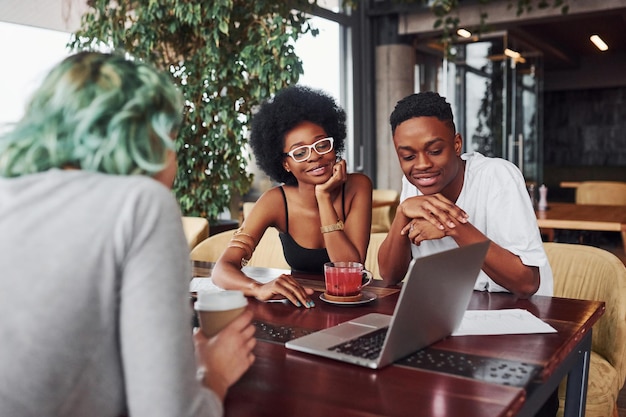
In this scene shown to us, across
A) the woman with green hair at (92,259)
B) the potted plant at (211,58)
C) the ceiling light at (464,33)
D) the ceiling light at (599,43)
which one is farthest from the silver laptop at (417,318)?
the ceiling light at (599,43)

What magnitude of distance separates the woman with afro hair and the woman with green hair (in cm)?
121

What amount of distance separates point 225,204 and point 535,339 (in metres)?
3.46

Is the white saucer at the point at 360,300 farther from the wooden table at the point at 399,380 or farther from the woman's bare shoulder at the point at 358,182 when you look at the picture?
the woman's bare shoulder at the point at 358,182

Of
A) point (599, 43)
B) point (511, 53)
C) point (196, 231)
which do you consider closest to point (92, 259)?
point (196, 231)

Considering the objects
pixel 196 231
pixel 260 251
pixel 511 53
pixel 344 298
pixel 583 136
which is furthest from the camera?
pixel 583 136

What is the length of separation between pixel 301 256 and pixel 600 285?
999 mm

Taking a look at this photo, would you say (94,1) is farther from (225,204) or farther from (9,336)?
(9,336)

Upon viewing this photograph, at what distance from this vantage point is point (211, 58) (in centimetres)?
414

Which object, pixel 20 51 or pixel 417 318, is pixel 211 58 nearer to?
→ pixel 20 51

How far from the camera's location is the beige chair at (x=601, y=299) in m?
1.72

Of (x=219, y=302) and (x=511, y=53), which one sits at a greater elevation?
(x=511, y=53)

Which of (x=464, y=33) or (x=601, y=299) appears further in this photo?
(x=464, y=33)

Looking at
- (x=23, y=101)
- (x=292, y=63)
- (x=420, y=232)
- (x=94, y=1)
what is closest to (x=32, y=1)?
(x=94, y=1)

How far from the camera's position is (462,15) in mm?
6406
